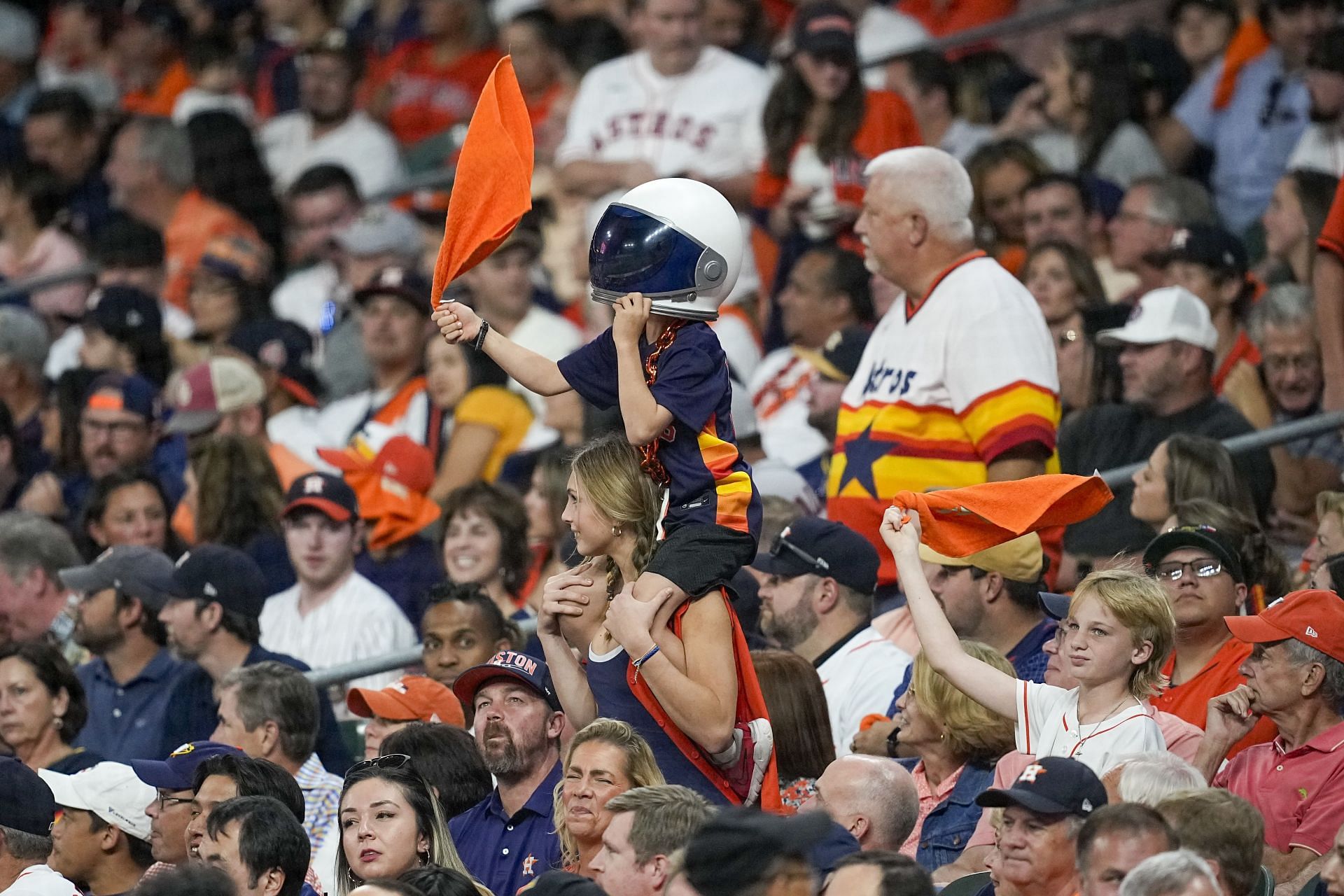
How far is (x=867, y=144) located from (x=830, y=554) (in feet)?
11.5

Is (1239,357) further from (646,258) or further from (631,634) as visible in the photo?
(631,634)

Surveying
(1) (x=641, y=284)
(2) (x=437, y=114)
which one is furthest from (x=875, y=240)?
(2) (x=437, y=114)

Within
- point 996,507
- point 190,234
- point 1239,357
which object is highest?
point 190,234

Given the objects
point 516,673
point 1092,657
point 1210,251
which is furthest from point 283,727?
point 1210,251

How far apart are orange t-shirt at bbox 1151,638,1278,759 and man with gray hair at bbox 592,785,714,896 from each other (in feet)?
5.20

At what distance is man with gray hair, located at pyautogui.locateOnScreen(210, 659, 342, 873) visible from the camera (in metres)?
6.97

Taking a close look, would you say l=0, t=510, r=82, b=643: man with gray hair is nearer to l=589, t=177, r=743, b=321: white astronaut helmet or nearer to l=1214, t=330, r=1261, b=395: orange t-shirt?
l=589, t=177, r=743, b=321: white astronaut helmet

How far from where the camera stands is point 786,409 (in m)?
9.28

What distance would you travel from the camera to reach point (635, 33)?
1160cm

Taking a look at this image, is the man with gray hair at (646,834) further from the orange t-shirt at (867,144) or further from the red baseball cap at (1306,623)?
the orange t-shirt at (867,144)

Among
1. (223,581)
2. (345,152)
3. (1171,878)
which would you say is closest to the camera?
(1171,878)

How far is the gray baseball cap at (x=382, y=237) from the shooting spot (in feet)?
36.7

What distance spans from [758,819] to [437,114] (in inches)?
369

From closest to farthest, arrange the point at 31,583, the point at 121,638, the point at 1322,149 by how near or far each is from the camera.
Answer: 1. the point at 121,638
2. the point at 31,583
3. the point at 1322,149
